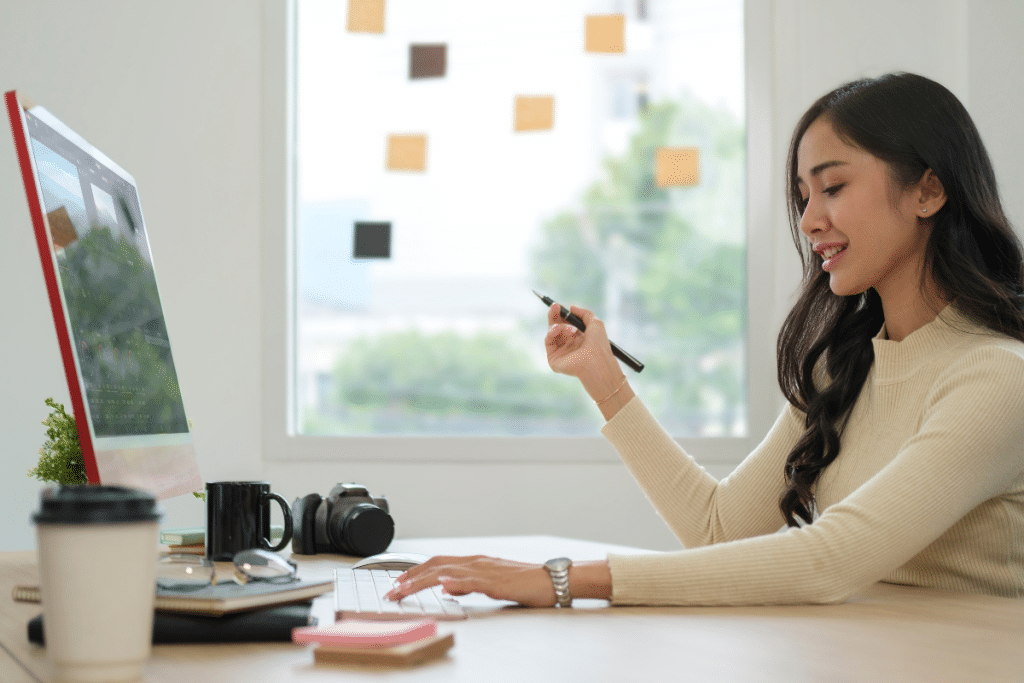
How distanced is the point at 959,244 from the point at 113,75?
1.93 meters

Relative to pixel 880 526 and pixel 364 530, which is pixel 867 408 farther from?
pixel 364 530

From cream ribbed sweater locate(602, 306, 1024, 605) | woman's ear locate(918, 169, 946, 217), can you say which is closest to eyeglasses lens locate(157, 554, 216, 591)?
cream ribbed sweater locate(602, 306, 1024, 605)

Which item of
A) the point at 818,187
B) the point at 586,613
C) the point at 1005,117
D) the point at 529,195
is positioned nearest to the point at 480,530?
the point at 529,195

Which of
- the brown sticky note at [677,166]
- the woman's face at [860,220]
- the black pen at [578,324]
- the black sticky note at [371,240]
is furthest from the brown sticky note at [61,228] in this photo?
the brown sticky note at [677,166]

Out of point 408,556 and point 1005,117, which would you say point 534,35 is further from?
point 408,556

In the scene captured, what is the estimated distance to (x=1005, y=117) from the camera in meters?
2.14

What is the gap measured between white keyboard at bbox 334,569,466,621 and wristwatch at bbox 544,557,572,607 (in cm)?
9

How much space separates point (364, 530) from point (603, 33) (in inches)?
63.4

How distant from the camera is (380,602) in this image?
78 centimetres

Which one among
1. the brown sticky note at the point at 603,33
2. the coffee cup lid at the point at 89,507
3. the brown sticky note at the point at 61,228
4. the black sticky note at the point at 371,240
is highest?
the brown sticky note at the point at 603,33

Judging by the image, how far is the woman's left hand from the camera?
2.74 feet

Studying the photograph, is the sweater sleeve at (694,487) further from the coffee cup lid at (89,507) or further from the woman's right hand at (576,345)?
the coffee cup lid at (89,507)

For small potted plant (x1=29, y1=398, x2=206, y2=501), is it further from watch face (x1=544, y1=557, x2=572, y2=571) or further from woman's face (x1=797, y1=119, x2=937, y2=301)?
A: woman's face (x1=797, y1=119, x2=937, y2=301)

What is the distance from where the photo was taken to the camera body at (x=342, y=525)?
1187mm
